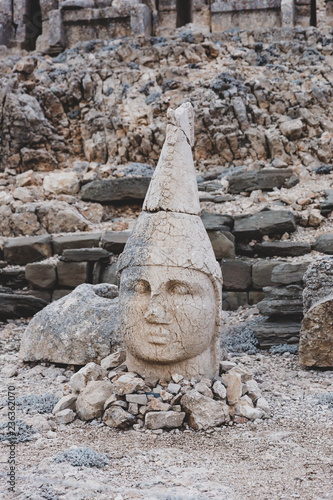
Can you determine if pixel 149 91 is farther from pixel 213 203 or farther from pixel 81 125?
pixel 213 203

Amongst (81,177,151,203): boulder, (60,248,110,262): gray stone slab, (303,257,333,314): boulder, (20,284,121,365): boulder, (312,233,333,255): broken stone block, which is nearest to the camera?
(20,284,121,365): boulder

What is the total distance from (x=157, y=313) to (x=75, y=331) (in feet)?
6.70

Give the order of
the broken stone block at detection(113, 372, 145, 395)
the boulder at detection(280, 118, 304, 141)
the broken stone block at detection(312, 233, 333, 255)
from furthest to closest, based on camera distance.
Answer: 1. the boulder at detection(280, 118, 304, 141)
2. the broken stone block at detection(312, 233, 333, 255)
3. the broken stone block at detection(113, 372, 145, 395)

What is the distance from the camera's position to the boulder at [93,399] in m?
4.24

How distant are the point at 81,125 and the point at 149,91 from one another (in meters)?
2.90

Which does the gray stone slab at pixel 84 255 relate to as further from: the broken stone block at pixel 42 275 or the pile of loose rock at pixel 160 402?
the pile of loose rock at pixel 160 402

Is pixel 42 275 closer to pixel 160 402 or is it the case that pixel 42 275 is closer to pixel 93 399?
pixel 93 399

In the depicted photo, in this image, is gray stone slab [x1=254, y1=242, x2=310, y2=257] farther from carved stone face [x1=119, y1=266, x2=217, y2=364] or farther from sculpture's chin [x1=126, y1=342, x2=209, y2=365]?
sculpture's chin [x1=126, y1=342, x2=209, y2=365]

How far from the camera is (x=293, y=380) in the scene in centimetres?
565

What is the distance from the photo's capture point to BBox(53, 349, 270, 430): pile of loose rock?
13.3 ft

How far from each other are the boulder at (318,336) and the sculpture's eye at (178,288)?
Result: 7.69 feet

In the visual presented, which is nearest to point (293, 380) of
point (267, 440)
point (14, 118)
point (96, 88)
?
point (267, 440)

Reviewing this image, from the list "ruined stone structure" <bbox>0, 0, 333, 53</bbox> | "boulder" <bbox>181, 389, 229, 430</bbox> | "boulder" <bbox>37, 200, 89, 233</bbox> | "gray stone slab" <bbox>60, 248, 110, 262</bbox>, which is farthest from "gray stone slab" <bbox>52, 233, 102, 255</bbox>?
"ruined stone structure" <bbox>0, 0, 333, 53</bbox>

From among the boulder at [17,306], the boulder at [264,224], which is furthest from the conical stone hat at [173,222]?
the boulder at [264,224]
